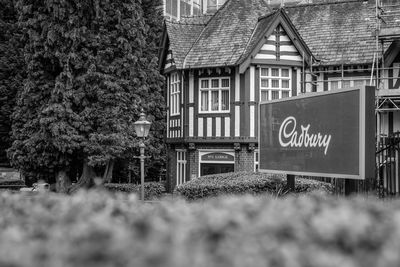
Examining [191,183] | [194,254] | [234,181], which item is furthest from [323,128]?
[194,254]

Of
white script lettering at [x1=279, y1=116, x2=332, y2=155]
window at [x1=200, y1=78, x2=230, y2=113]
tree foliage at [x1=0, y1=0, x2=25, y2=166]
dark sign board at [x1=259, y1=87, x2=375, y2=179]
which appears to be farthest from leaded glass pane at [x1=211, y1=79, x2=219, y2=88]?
tree foliage at [x1=0, y1=0, x2=25, y2=166]

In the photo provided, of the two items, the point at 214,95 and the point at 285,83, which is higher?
the point at 285,83

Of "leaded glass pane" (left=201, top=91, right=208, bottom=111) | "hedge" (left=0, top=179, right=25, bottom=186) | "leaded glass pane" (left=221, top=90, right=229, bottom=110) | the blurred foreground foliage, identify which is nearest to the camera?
the blurred foreground foliage

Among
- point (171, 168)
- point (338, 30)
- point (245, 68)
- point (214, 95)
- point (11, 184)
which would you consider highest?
point (338, 30)

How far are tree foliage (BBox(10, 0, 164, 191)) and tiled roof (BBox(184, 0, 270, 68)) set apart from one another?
134 inches

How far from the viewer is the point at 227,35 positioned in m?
29.1

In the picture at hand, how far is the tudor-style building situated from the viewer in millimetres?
27203

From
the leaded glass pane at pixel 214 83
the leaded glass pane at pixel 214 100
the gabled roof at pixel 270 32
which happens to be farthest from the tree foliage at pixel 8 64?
the gabled roof at pixel 270 32

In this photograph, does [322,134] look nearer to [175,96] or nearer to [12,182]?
[175,96]

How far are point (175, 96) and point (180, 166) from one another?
326 centimetres

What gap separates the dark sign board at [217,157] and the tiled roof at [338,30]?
5.71 meters

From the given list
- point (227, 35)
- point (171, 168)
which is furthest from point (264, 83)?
point (171, 168)

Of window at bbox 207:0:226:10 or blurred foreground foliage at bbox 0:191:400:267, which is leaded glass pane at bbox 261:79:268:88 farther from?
blurred foreground foliage at bbox 0:191:400:267

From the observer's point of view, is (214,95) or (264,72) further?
(214,95)
